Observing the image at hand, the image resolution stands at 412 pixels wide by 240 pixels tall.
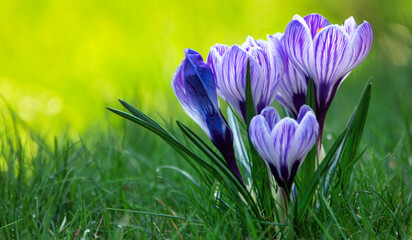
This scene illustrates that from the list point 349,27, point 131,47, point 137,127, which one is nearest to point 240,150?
point 349,27

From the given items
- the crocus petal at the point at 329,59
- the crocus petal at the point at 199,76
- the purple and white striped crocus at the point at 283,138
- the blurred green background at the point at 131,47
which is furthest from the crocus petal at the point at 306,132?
the blurred green background at the point at 131,47

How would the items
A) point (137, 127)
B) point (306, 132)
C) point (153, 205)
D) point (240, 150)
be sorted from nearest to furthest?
point (306, 132) < point (240, 150) < point (153, 205) < point (137, 127)

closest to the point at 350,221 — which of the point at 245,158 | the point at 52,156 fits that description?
the point at 245,158

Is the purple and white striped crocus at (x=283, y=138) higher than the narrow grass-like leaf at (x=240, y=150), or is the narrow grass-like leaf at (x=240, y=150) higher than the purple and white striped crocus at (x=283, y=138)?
the purple and white striped crocus at (x=283, y=138)

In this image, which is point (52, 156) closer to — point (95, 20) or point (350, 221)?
point (350, 221)

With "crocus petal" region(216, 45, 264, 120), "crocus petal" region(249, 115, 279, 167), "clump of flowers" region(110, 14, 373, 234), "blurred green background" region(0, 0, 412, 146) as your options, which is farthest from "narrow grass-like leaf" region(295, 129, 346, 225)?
"blurred green background" region(0, 0, 412, 146)

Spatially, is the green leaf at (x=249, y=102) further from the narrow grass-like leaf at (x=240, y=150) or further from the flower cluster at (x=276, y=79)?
the narrow grass-like leaf at (x=240, y=150)

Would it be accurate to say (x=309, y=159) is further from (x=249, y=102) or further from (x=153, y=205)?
(x=153, y=205)
